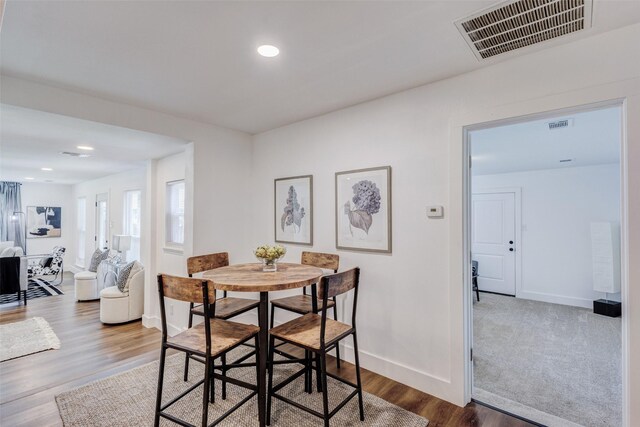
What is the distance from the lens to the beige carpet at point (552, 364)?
2299mm

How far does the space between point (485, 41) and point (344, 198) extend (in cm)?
165

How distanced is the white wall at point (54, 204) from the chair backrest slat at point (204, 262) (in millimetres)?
7843

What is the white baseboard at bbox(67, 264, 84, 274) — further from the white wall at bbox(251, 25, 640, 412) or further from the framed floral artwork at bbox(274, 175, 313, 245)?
the white wall at bbox(251, 25, 640, 412)

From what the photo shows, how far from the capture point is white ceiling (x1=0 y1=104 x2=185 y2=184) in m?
2.86

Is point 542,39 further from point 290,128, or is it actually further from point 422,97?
point 290,128

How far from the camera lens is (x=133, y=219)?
5.75 m

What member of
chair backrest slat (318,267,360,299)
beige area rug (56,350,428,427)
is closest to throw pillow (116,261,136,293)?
beige area rug (56,350,428,427)

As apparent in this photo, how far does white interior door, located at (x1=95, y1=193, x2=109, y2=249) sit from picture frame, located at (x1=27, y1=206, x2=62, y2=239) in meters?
2.16

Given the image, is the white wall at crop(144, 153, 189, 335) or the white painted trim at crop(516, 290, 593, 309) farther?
the white painted trim at crop(516, 290, 593, 309)

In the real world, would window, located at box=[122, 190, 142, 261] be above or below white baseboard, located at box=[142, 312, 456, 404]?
above

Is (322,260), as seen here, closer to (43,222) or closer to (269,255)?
(269,255)

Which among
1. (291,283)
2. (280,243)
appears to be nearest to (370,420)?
(291,283)

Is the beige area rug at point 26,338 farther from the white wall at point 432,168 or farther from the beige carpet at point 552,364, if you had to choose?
the beige carpet at point 552,364

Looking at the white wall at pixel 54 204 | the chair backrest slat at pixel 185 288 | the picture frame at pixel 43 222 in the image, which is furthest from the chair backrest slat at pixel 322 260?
the picture frame at pixel 43 222
